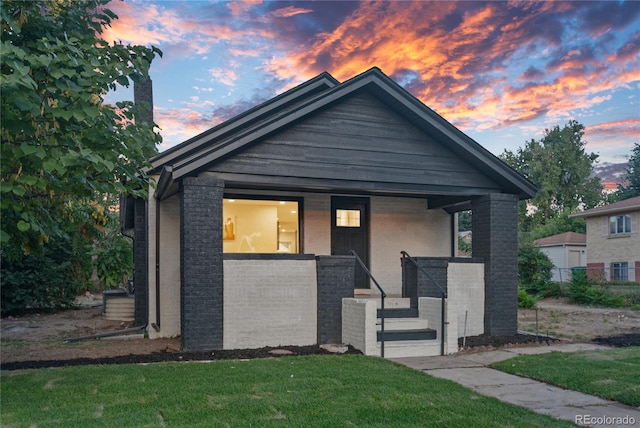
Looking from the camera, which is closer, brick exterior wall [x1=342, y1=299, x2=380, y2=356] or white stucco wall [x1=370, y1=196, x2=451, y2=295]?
brick exterior wall [x1=342, y1=299, x2=380, y2=356]

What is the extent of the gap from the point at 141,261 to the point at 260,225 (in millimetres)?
3197

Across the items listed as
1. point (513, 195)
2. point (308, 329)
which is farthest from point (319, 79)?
point (308, 329)

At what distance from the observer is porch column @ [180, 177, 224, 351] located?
32.3 ft

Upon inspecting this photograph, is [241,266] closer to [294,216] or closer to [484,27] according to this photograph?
[294,216]

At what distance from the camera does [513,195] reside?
1259 centimetres

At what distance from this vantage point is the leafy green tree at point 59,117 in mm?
5684

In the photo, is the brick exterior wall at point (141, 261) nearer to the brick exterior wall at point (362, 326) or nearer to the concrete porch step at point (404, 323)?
the brick exterior wall at point (362, 326)

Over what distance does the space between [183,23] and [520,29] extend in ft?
31.8

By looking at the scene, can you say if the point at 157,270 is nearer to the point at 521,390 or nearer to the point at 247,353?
the point at 247,353

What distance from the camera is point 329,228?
13.4 meters

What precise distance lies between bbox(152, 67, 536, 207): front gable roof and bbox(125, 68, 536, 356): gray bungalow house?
3 centimetres

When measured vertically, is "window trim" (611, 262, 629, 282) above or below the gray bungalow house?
below

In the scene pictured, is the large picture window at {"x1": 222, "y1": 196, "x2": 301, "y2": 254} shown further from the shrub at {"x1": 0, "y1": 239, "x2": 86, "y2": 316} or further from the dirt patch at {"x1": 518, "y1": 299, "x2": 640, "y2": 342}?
the shrub at {"x1": 0, "y1": 239, "x2": 86, "y2": 316}

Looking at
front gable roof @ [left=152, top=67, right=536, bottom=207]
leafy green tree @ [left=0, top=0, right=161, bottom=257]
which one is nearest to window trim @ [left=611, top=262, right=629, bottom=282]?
front gable roof @ [left=152, top=67, right=536, bottom=207]
